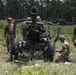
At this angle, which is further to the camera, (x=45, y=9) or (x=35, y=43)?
(x=45, y=9)

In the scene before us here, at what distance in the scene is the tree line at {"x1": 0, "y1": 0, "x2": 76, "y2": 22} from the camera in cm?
6222

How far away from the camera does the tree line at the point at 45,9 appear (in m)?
62.2

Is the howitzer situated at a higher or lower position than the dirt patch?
higher

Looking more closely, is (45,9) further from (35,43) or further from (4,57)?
(35,43)

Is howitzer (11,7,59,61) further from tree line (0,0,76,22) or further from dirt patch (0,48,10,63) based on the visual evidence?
tree line (0,0,76,22)

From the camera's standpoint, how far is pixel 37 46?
11.2m

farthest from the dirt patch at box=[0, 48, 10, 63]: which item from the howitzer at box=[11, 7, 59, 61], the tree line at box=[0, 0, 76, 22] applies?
the tree line at box=[0, 0, 76, 22]

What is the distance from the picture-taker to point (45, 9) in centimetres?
6575

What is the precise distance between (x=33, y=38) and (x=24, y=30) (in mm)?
400

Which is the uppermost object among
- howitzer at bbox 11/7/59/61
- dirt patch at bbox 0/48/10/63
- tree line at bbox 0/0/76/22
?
howitzer at bbox 11/7/59/61

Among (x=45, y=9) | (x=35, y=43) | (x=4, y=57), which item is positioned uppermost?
(x=35, y=43)

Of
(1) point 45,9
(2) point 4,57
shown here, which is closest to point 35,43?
(2) point 4,57

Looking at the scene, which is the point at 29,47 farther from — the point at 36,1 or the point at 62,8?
the point at 36,1

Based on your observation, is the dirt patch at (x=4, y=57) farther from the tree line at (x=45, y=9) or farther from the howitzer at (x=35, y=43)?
the tree line at (x=45, y=9)
